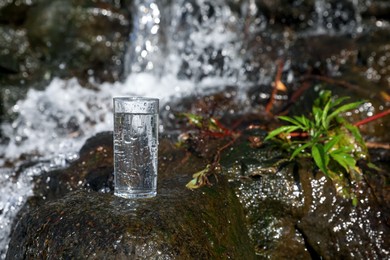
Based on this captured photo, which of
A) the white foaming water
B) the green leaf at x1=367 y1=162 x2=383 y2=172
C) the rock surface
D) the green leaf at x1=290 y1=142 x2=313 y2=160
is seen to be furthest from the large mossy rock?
the white foaming water

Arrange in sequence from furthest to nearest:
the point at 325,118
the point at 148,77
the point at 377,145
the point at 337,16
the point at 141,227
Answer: the point at 337,16 → the point at 148,77 → the point at 377,145 → the point at 325,118 → the point at 141,227

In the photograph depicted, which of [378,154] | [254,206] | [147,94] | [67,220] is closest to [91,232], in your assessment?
[67,220]

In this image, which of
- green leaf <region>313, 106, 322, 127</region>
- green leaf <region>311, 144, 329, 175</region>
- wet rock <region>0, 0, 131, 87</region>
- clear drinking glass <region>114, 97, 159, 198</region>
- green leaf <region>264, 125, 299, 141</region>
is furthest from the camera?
wet rock <region>0, 0, 131, 87</region>

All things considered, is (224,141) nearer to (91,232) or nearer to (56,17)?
(91,232)

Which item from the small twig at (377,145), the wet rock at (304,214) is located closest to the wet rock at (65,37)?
the small twig at (377,145)

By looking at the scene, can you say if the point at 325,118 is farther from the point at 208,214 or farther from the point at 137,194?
the point at 137,194

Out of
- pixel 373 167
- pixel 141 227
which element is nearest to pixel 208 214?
pixel 141 227

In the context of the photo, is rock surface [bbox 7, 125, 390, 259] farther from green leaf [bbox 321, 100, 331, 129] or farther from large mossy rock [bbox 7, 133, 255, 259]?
green leaf [bbox 321, 100, 331, 129]
